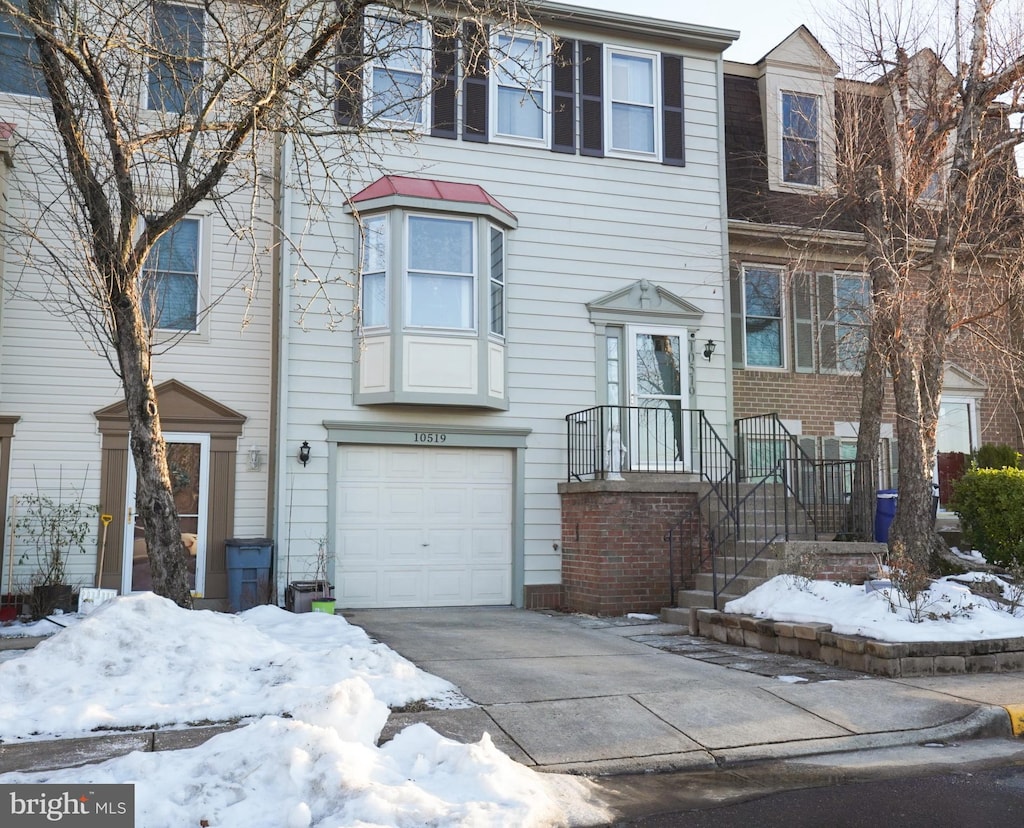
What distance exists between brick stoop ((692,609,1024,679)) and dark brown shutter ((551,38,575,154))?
24.8ft

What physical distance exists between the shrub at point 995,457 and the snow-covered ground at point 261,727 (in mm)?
10924

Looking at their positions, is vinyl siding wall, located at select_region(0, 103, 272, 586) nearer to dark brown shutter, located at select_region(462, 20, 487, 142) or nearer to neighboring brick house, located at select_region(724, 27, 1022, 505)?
dark brown shutter, located at select_region(462, 20, 487, 142)

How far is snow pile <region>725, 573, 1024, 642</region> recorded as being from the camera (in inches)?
309

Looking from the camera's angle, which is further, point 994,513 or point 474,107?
point 474,107

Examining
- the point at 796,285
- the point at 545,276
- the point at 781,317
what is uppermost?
the point at 796,285

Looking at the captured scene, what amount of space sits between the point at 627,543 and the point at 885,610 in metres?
3.82

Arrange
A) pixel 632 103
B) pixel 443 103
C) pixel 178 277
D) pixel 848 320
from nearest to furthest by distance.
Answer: pixel 178 277 < pixel 443 103 < pixel 632 103 < pixel 848 320

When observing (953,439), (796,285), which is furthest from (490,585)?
(953,439)

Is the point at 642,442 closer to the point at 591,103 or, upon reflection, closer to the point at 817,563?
the point at 817,563

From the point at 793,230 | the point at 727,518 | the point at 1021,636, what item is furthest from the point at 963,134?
the point at 1021,636

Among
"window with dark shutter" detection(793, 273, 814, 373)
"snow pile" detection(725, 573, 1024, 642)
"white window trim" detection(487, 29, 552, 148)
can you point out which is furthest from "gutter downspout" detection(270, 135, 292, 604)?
"window with dark shutter" detection(793, 273, 814, 373)

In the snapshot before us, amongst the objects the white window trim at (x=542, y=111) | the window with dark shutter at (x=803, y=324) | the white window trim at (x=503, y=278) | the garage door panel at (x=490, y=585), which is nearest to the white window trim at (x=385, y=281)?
the white window trim at (x=503, y=278)

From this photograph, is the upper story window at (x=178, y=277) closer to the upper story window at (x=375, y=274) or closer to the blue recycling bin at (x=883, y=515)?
the upper story window at (x=375, y=274)

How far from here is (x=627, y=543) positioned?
1159cm
